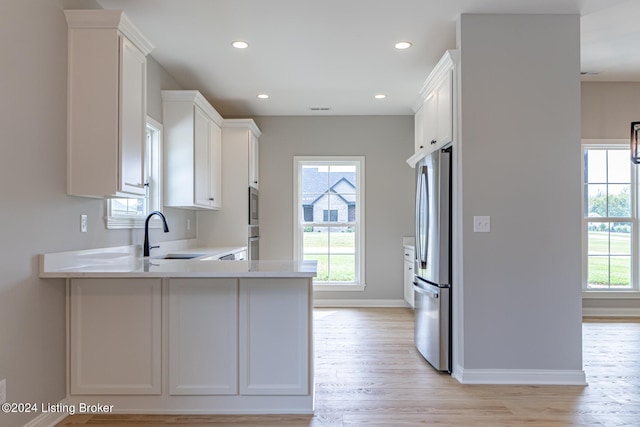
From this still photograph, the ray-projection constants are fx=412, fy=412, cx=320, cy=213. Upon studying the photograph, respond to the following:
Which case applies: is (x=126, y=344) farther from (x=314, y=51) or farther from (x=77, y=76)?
(x=314, y=51)

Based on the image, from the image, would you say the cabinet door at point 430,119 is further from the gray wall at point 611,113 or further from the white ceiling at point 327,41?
the gray wall at point 611,113

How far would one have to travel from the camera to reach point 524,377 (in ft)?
9.47

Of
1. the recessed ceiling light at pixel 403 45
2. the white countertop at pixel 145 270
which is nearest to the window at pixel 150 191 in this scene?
the white countertop at pixel 145 270

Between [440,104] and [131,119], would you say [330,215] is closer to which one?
[440,104]

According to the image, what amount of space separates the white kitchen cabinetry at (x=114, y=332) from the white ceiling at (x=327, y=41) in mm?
1914

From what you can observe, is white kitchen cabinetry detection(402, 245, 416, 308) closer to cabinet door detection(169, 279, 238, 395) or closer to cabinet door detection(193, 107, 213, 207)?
cabinet door detection(193, 107, 213, 207)

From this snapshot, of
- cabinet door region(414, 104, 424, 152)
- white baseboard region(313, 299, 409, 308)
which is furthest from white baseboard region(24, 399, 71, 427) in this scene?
cabinet door region(414, 104, 424, 152)

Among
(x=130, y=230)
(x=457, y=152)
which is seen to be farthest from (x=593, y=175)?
(x=130, y=230)

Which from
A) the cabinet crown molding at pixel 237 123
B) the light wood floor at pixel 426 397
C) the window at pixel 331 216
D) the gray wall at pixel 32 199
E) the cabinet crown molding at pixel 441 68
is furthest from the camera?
the window at pixel 331 216

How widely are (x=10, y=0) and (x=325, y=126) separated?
4.01 m

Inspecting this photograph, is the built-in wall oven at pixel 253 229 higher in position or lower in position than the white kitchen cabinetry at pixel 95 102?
lower

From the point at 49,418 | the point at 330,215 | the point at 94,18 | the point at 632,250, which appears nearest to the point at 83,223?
the point at 49,418

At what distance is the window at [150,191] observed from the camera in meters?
3.21

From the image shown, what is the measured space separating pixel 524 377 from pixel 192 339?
7.44 ft
